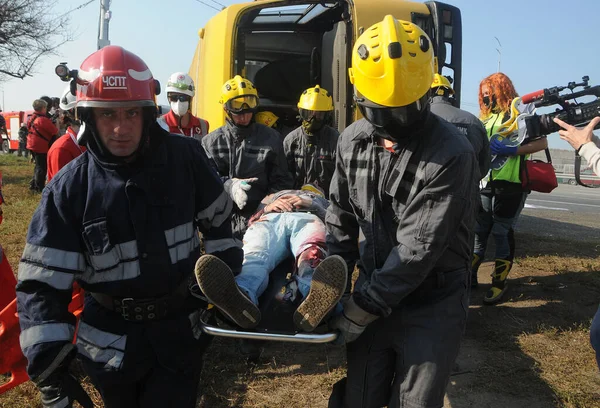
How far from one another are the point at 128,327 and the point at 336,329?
2.92 feet

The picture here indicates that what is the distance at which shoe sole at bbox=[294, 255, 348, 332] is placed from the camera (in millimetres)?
1986

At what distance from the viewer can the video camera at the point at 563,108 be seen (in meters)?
2.92

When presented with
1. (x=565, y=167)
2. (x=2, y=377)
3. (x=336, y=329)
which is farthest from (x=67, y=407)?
(x=565, y=167)

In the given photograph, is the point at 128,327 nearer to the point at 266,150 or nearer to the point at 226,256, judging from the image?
the point at 226,256

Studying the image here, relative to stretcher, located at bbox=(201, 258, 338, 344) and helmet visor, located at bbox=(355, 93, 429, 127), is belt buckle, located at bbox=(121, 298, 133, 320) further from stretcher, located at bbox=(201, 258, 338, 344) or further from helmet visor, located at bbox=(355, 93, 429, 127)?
helmet visor, located at bbox=(355, 93, 429, 127)

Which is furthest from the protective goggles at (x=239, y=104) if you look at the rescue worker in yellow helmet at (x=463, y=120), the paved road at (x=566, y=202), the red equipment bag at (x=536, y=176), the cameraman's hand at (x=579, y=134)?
the paved road at (x=566, y=202)

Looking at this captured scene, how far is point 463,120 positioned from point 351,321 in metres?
2.40

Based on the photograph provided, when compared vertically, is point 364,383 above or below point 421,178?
below

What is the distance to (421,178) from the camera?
1953 millimetres

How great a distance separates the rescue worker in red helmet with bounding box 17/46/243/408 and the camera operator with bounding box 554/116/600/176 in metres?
1.94

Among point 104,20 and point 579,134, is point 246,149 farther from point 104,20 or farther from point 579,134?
point 104,20

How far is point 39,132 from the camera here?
1082 centimetres

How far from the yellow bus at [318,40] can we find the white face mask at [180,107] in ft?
1.03

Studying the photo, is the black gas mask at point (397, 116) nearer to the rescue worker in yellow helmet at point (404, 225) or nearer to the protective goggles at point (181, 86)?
the rescue worker in yellow helmet at point (404, 225)
